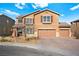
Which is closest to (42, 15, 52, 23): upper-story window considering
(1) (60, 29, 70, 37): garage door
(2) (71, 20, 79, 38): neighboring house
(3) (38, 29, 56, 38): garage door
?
(3) (38, 29, 56, 38): garage door

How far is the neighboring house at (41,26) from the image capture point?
758 centimetres

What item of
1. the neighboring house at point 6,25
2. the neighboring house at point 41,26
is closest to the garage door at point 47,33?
the neighboring house at point 41,26

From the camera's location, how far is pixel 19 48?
757 cm

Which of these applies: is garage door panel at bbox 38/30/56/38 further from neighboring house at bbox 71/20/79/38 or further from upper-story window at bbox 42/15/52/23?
neighboring house at bbox 71/20/79/38

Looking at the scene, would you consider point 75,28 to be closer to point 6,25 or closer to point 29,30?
point 29,30

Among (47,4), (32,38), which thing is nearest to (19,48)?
(32,38)

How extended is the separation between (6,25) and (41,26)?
509mm

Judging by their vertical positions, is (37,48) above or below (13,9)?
below

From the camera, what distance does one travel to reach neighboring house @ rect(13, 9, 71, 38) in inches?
299

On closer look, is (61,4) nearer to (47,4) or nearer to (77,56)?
(47,4)

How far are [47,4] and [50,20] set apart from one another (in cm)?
25

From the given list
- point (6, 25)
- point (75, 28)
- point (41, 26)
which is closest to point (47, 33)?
point (41, 26)

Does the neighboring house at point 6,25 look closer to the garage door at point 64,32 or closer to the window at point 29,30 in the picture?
the window at point 29,30

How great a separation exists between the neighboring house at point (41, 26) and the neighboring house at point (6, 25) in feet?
0.24
